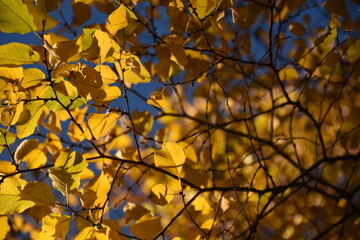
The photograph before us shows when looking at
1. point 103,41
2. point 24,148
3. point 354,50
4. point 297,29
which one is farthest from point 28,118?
point 354,50

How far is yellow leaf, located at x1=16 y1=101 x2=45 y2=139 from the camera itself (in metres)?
0.98

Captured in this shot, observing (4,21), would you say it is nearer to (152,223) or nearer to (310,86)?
(152,223)

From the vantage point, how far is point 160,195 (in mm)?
1089

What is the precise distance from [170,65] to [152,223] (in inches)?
21.3

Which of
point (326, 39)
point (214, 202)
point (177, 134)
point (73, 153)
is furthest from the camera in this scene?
point (177, 134)

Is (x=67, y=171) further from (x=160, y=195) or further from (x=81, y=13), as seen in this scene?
(x=81, y=13)

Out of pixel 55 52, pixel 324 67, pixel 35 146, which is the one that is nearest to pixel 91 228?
pixel 35 146

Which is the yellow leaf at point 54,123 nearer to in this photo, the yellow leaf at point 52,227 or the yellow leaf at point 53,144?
the yellow leaf at point 53,144

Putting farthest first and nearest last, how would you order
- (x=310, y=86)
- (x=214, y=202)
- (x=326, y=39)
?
(x=310, y=86) → (x=214, y=202) → (x=326, y=39)

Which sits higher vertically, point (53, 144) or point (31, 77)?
point (53, 144)

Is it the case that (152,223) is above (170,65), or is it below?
below

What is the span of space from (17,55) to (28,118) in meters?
0.18

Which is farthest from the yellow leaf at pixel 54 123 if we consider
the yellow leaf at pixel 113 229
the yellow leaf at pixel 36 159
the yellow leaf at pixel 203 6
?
the yellow leaf at pixel 203 6

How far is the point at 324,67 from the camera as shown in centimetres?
161
